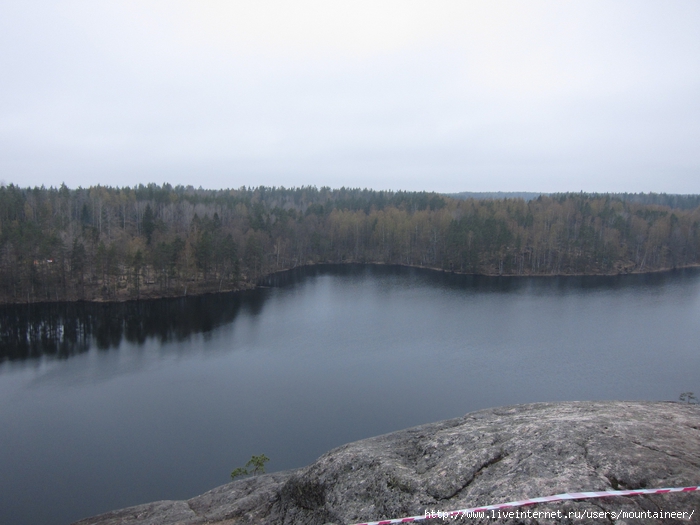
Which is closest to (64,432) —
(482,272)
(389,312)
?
(389,312)

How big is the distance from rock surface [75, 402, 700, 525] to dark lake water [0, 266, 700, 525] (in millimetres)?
5830

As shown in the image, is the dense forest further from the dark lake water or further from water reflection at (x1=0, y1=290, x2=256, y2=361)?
the dark lake water

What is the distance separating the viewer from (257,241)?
47.8 metres

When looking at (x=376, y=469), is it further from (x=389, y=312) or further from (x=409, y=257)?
(x=409, y=257)

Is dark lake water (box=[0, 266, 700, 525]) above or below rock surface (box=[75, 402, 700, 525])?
below

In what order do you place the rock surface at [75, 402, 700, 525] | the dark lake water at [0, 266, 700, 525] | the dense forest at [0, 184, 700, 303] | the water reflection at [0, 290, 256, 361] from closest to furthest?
the rock surface at [75, 402, 700, 525] → the dark lake water at [0, 266, 700, 525] → the water reflection at [0, 290, 256, 361] → the dense forest at [0, 184, 700, 303]

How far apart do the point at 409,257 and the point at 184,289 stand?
112 feet

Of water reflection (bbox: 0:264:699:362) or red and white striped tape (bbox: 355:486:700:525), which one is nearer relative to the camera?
red and white striped tape (bbox: 355:486:700:525)

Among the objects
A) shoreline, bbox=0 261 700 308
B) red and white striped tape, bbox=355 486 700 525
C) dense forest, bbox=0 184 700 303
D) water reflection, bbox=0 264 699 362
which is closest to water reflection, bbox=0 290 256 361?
water reflection, bbox=0 264 699 362

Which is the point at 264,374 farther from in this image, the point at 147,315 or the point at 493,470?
the point at 493,470

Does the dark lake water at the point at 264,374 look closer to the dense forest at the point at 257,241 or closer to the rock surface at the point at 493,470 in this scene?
the dense forest at the point at 257,241

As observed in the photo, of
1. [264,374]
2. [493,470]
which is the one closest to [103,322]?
[264,374]

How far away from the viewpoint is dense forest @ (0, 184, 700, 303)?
36.2 metres

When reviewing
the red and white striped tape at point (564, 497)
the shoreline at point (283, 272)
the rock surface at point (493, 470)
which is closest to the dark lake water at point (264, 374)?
the shoreline at point (283, 272)
